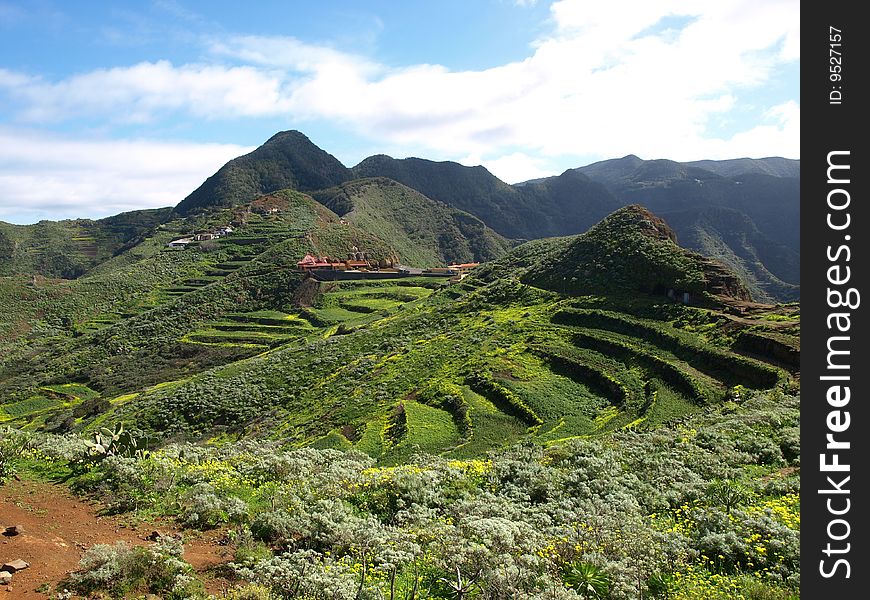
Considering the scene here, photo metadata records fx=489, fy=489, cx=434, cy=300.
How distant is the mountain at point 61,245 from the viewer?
146875 mm

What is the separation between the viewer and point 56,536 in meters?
9.27

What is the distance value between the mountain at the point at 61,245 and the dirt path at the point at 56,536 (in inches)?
6441

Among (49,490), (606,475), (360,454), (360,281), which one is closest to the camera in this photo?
(49,490)

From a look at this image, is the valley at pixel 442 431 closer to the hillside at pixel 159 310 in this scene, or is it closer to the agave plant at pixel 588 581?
the agave plant at pixel 588 581

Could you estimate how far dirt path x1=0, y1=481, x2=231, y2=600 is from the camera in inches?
309

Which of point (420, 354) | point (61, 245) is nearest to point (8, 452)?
point (420, 354)

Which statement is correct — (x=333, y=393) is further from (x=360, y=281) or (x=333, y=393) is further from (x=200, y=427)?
(x=360, y=281)

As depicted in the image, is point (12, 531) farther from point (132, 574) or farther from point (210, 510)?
point (210, 510)

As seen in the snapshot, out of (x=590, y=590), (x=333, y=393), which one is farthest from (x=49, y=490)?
(x=333, y=393)

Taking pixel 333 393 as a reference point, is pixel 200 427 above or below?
below

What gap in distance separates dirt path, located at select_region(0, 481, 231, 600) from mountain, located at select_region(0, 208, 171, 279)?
16359cm

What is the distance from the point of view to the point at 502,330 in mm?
42844
